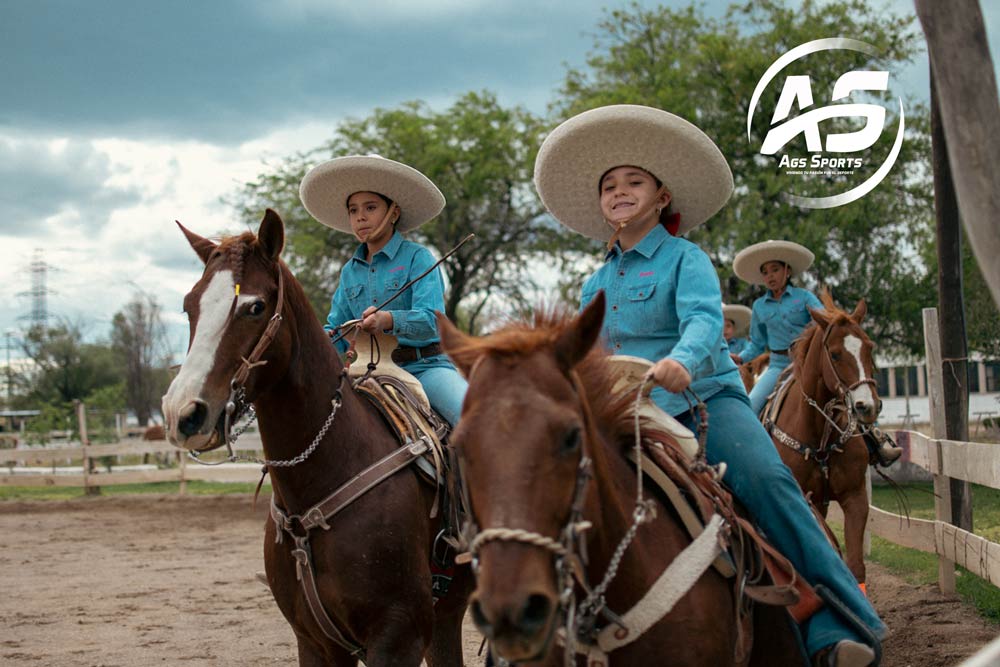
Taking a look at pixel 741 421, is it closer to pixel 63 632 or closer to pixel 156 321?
pixel 63 632

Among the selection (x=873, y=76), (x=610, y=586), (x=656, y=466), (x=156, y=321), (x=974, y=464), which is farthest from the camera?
(x=156, y=321)

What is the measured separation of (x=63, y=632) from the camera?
835 centimetres

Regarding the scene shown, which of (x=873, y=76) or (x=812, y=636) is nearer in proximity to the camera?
(x=812, y=636)

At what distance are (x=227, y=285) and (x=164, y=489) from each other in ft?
65.2

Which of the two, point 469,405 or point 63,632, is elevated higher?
point 469,405

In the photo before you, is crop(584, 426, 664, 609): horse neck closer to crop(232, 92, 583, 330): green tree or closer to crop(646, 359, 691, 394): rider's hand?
crop(646, 359, 691, 394): rider's hand

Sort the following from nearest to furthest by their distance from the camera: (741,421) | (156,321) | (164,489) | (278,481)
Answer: (741,421) < (278,481) < (164,489) < (156,321)

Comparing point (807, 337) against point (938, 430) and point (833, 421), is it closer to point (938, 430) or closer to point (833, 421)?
point (833, 421)

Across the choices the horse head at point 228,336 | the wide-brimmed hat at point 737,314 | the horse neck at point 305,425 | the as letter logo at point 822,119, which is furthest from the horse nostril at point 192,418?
the as letter logo at point 822,119

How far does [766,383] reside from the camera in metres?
9.33

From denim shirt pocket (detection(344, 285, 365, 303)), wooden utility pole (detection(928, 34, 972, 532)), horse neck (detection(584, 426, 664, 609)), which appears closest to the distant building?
wooden utility pole (detection(928, 34, 972, 532))

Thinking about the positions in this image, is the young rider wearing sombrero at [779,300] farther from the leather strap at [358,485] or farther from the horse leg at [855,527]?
the leather strap at [358,485]

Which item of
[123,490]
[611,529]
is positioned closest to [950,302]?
[611,529]

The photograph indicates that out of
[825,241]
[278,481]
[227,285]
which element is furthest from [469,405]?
[825,241]
